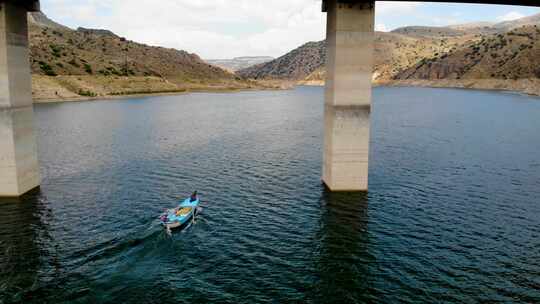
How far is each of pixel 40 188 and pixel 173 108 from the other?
78.8m

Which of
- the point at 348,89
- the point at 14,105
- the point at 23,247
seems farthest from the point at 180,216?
the point at 14,105

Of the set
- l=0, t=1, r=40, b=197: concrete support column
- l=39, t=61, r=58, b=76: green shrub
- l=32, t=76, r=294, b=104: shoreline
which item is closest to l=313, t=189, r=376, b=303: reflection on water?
l=0, t=1, r=40, b=197: concrete support column

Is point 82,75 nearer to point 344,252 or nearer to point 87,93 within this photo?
point 87,93

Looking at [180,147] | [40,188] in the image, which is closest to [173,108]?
[180,147]

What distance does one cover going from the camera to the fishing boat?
28578mm

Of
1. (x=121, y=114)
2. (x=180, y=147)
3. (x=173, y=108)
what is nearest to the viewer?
(x=180, y=147)

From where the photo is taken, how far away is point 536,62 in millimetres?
186125

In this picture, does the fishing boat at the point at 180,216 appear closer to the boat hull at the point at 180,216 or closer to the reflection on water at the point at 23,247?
the boat hull at the point at 180,216

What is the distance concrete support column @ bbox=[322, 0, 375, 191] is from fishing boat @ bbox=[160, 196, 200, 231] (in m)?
12.3

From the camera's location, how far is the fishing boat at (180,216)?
28578 mm

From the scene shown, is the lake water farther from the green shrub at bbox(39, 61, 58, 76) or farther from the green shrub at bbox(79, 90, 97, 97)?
the green shrub at bbox(39, 61, 58, 76)

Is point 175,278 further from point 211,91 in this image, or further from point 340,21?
point 211,91

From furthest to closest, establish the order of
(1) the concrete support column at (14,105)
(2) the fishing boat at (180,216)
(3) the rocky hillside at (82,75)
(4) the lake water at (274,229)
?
1. (3) the rocky hillside at (82,75)
2. (1) the concrete support column at (14,105)
3. (2) the fishing boat at (180,216)
4. (4) the lake water at (274,229)

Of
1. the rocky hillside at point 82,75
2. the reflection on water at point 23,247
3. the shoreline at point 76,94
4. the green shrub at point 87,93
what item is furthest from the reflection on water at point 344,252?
the green shrub at point 87,93
